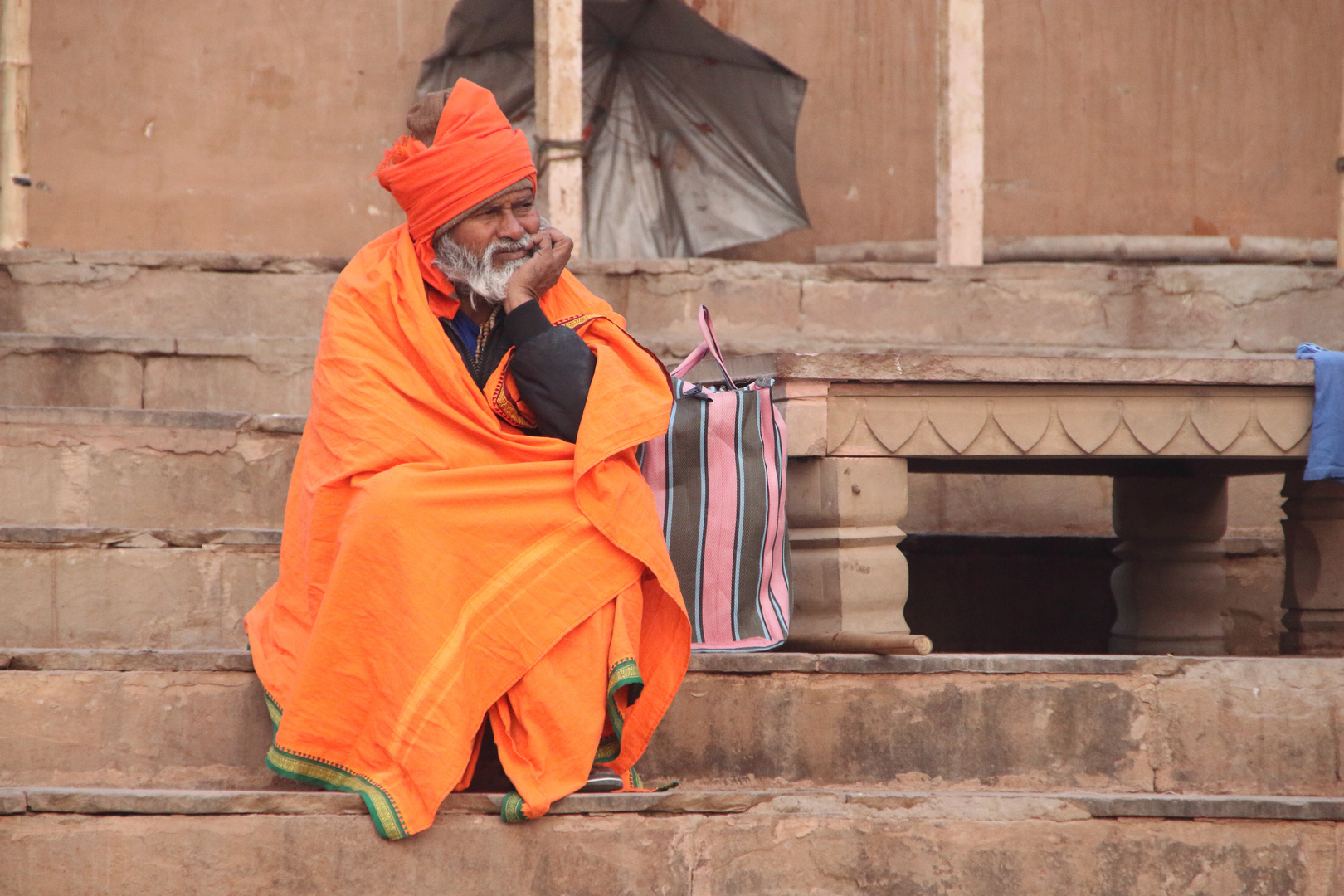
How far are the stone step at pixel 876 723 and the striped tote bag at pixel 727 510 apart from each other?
7.5 inches

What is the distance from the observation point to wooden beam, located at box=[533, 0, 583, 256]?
18.9ft

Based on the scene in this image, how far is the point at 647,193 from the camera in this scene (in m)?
7.71

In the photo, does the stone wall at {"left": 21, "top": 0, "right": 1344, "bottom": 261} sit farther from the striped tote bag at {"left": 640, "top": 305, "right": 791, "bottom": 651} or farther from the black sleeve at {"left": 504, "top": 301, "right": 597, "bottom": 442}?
the black sleeve at {"left": 504, "top": 301, "right": 597, "bottom": 442}

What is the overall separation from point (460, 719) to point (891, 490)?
1.18m

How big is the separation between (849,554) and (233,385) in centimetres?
247

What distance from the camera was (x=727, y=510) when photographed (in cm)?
334

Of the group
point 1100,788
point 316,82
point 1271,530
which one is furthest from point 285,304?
point 1271,530

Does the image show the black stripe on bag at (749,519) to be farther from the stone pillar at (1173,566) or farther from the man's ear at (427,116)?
the stone pillar at (1173,566)

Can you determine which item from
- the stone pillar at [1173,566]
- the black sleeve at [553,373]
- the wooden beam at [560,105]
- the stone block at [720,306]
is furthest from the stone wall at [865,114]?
the black sleeve at [553,373]

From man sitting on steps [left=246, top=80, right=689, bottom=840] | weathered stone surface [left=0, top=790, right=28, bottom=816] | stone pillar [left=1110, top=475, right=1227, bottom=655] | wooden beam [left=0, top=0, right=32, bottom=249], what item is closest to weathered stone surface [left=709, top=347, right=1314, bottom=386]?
man sitting on steps [left=246, top=80, right=689, bottom=840]

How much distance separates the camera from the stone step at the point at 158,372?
15.2 ft

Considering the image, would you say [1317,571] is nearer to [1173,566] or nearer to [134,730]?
[1173,566]

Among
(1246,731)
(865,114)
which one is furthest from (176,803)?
(865,114)

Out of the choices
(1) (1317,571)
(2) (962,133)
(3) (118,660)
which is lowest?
(3) (118,660)
